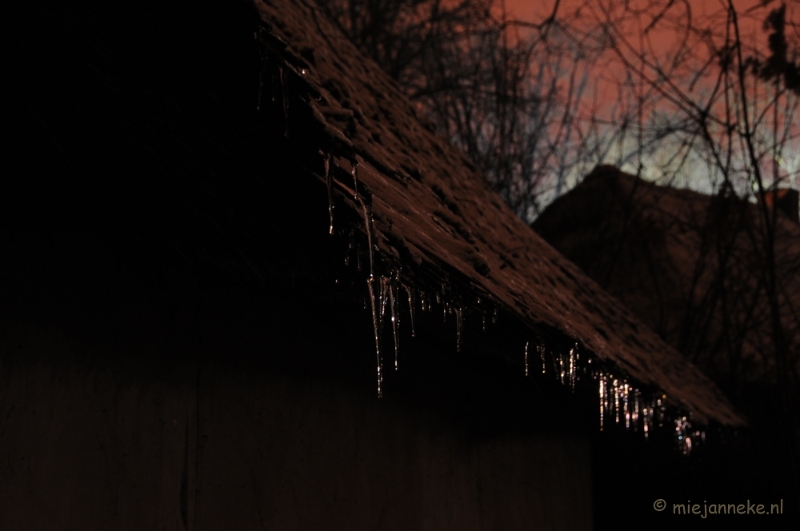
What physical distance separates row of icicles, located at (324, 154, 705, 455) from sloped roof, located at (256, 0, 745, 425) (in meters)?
0.05

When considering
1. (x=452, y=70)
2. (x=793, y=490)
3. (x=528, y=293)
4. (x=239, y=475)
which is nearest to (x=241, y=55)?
(x=239, y=475)

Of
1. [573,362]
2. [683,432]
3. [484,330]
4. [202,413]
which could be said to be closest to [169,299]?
[202,413]

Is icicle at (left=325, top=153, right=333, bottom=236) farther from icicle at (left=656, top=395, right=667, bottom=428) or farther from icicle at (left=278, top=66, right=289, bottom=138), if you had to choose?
icicle at (left=656, top=395, right=667, bottom=428)

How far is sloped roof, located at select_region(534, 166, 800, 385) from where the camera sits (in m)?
8.58

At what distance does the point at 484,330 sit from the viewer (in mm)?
2711

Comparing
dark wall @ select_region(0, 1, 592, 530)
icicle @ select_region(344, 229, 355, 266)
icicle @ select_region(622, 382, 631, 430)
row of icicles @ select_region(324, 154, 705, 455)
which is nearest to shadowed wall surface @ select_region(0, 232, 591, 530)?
dark wall @ select_region(0, 1, 592, 530)

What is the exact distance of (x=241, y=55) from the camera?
179 centimetres

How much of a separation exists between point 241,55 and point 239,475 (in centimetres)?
124

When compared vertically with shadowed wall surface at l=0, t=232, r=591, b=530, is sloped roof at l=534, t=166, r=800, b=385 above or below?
above

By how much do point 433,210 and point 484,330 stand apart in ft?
1.95

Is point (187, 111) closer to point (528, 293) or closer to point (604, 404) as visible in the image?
point (528, 293)

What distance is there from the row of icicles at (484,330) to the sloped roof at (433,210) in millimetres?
54

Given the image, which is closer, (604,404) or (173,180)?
(173,180)

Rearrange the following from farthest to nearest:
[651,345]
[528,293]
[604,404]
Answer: [651,345]
[604,404]
[528,293]
